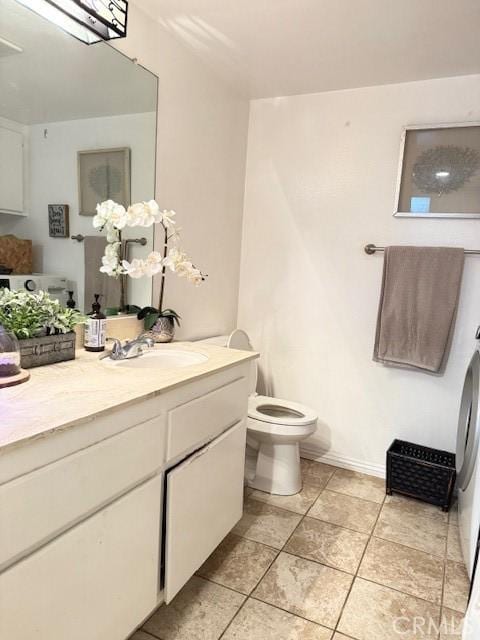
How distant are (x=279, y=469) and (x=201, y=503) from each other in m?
0.88

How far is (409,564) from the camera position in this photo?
1.79 meters

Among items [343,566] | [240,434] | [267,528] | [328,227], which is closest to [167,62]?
[328,227]

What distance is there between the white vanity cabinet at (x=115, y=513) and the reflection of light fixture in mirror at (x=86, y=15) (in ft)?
4.10

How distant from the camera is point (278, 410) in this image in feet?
8.11

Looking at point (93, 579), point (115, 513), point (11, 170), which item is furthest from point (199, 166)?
point (93, 579)

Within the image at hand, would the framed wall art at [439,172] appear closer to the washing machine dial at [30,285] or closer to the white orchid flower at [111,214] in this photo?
the white orchid flower at [111,214]

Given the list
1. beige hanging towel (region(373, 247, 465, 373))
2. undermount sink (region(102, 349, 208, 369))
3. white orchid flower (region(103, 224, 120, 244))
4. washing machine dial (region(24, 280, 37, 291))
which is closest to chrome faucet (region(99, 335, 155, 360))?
undermount sink (region(102, 349, 208, 369))

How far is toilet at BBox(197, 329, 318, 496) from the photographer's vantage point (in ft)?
7.09

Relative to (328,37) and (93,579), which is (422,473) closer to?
(93,579)

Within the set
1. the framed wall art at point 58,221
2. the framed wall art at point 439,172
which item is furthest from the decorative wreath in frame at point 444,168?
the framed wall art at point 58,221

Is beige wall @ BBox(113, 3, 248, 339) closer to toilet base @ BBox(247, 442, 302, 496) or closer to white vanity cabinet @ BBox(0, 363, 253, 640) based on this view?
toilet base @ BBox(247, 442, 302, 496)

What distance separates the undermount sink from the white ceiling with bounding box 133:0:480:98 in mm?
1396

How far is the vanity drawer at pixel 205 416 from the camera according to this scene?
4.32 feet

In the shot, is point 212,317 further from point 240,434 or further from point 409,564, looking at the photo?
point 409,564
